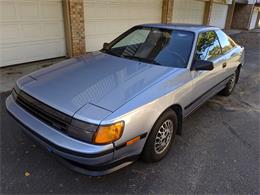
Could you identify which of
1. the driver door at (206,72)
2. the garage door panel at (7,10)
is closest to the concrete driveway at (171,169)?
the driver door at (206,72)

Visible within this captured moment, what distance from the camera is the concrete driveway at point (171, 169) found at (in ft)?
7.67

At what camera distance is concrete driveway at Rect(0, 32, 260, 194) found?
2.34m

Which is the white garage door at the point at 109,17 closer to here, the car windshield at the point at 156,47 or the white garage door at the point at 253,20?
the car windshield at the point at 156,47

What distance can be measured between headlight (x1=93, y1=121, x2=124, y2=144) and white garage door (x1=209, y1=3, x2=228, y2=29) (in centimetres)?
1640

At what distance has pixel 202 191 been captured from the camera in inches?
92.4

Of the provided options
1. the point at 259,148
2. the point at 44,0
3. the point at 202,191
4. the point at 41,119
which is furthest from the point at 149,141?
the point at 44,0

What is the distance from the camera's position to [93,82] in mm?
2520

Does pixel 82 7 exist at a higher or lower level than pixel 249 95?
higher

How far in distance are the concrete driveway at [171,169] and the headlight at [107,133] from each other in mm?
648

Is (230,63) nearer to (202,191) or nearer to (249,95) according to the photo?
(249,95)

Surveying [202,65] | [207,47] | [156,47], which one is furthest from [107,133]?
[207,47]

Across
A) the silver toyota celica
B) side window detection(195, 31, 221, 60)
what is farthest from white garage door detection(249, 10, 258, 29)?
the silver toyota celica

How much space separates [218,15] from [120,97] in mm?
17655

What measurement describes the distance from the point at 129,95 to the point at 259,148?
6.93ft
